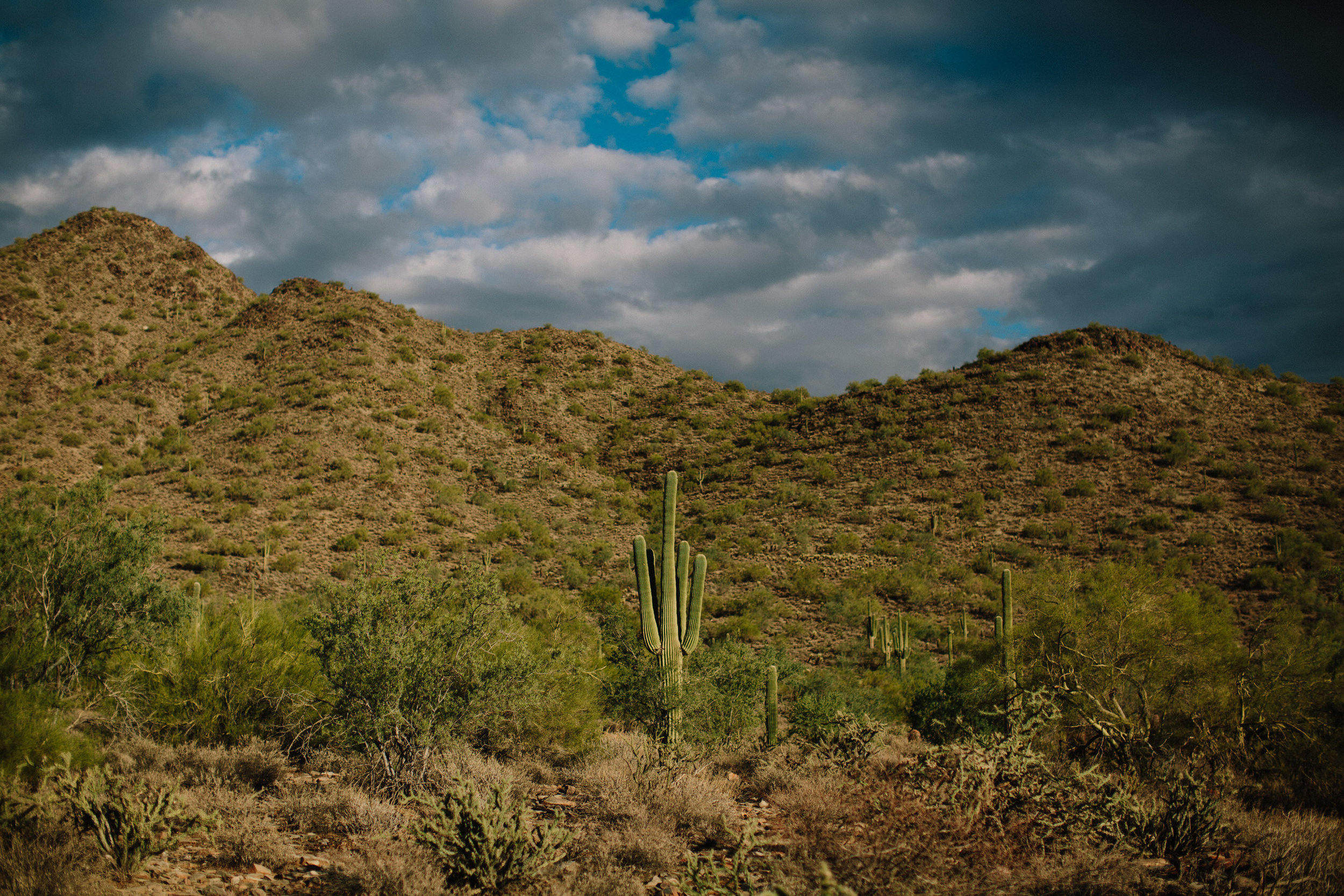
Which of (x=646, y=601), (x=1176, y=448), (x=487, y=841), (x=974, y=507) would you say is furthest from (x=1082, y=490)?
(x=487, y=841)

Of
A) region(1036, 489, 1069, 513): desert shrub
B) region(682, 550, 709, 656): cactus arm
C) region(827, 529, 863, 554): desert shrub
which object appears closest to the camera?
region(682, 550, 709, 656): cactus arm

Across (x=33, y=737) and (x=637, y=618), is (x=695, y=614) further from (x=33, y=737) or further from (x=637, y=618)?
(x=33, y=737)

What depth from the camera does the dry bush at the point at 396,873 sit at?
6.41 metres

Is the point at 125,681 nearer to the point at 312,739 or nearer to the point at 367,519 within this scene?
the point at 312,739

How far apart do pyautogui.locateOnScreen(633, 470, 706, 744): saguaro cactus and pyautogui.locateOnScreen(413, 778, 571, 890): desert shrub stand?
6095 mm

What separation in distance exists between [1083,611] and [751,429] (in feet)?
98.4

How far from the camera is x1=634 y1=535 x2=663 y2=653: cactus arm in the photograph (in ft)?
44.8

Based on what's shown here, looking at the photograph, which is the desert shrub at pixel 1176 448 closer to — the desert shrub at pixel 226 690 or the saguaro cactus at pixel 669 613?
the saguaro cactus at pixel 669 613

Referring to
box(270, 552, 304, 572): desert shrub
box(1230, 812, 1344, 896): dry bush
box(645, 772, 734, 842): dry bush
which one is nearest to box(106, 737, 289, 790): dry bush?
box(645, 772, 734, 842): dry bush

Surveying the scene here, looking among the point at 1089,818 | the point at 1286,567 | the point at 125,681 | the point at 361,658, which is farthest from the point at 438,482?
the point at 1286,567

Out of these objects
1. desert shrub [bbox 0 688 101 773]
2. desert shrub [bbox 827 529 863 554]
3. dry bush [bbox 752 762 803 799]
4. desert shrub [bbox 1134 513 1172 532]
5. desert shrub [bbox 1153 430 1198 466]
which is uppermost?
desert shrub [bbox 1153 430 1198 466]

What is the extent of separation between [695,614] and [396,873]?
27.3ft

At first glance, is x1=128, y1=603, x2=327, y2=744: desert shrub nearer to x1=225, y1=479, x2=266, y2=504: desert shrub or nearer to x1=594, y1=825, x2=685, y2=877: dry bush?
x1=594, y1=825, x2=685, y2=877: dry bush

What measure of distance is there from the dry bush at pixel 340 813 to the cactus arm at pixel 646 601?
553 cm
